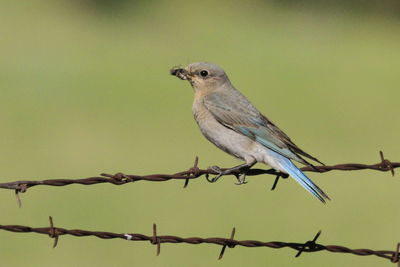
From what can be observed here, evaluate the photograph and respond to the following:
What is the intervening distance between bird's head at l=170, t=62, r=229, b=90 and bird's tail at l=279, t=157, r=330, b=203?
1.13m

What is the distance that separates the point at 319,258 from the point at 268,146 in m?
4.96

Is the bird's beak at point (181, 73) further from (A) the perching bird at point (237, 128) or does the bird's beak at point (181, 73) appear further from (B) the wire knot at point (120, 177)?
(B) the wire knot at point (120, 177)

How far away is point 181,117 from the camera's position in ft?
71.1

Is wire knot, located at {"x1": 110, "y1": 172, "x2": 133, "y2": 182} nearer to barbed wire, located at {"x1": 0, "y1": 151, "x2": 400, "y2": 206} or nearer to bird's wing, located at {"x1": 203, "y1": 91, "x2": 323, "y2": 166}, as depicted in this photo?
barbed wire, located at {"x1": 0, "y1": 151, "x2": 400, "y2": 206}

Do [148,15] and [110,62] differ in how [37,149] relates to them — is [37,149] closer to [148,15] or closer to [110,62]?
[110,62]

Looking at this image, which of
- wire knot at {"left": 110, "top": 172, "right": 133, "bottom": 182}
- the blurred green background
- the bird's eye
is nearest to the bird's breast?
the bird's eye

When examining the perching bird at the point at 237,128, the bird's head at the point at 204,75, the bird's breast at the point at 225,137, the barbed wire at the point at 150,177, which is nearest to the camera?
the barbed wire at the point at 150,177

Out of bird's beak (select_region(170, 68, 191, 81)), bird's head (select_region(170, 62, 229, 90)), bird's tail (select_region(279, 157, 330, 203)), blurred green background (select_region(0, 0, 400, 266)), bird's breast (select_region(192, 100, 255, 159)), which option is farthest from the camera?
blurred green background (select_region(0, 0, 400, 266))

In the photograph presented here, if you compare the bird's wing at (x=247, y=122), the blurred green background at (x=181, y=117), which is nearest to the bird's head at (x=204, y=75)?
the bird's wing at (x=247, y=122)

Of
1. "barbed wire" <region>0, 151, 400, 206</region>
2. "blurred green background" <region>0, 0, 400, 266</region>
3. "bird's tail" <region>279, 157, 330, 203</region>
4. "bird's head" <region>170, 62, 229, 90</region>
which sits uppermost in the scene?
"bird's head" <region>170, 62, 229, 90</region>

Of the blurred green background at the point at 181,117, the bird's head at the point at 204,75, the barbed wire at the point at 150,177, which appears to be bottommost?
the blurred green background at the point at 181,117

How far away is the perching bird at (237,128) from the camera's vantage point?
30.0 feet

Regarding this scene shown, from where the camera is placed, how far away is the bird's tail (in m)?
8.51

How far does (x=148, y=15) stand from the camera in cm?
3394
